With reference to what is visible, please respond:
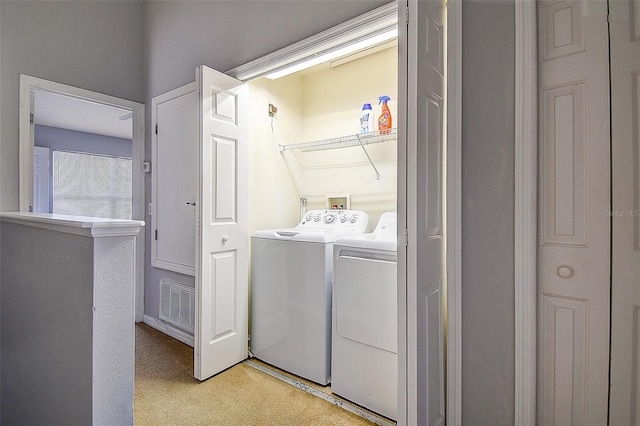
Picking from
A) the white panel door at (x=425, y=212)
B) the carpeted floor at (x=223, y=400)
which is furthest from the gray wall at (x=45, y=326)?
the white panel door at (x=425, y=212)

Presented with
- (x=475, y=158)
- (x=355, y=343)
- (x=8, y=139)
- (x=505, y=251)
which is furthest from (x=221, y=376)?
(x=8, y=139)

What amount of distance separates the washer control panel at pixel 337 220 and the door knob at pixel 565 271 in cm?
130

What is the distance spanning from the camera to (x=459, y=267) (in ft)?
4.79

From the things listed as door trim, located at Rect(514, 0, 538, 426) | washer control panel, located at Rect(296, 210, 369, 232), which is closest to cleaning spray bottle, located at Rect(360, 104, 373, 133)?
washer control panel, located at Rect(296, 210, 369, 232)

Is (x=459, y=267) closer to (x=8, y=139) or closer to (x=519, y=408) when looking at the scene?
(x=519, y=408)

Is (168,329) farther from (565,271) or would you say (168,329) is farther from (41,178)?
(41,178)

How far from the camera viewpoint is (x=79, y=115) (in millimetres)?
4832

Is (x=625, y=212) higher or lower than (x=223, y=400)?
higher

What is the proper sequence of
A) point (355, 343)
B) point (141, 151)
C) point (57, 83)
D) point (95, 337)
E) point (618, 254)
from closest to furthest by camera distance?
point (95, 337)
point (618, 254)
point (355, 343)
point (57, 83)
point (141, 151)

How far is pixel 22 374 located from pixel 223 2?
105 inches

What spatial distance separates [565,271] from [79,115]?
5.98m

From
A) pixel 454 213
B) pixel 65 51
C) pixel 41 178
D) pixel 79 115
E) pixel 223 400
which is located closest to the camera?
pixel 454 213

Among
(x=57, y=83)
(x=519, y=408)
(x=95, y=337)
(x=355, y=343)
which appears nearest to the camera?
(x=95, y=337)

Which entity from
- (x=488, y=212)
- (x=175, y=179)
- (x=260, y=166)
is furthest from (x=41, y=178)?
(x=488, y=212)
